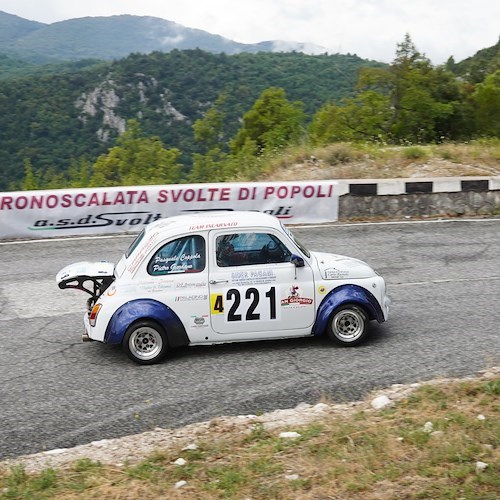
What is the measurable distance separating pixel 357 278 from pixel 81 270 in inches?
139

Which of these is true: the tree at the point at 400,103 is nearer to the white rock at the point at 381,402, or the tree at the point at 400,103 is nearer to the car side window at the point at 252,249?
the car side window at the point at 252,249

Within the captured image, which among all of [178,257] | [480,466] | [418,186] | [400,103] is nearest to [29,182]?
[400,103]

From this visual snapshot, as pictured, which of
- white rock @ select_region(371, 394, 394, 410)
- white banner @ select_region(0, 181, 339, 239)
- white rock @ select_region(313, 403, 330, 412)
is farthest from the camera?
white banner @ select_region(0, 181, 339, 239)

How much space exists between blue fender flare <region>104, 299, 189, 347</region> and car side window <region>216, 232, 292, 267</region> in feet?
3.12

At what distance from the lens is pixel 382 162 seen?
19.5 m

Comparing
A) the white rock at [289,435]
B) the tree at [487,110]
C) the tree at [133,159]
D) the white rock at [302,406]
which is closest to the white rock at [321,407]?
the white rock at [302,406]

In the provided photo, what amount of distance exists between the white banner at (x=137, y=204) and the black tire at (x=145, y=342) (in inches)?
293

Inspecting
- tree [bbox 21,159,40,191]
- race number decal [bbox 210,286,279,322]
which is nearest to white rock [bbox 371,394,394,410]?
race number decal [bbox 210,286,279,322]

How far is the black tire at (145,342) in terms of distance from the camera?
8795 mm

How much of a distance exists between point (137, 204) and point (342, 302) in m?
8.08

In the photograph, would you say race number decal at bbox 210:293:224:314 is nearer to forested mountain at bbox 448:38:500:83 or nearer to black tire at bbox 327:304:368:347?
black tire at bbox 327:304:368:347

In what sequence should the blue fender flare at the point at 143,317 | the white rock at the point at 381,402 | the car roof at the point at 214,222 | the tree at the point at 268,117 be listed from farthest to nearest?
the tree at the point at 268,117 < the car roof at the point at 214,222 < the blue fender flare at the point at 143,317 < the white rock at the point at 381,402

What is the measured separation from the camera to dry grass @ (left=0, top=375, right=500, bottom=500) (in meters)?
5.51

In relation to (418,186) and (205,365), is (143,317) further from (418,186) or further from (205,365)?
(418,186)
